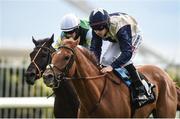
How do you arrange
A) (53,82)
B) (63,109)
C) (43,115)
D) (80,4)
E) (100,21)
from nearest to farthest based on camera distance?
(53,82) → (100,21) → (63,109) → (43,115) → (80,4)

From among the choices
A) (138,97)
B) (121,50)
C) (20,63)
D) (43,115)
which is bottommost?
(43,115)

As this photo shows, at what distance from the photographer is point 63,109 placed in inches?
345

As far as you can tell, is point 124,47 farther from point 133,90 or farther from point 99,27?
point 133,90

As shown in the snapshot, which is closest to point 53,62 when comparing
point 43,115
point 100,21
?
point 100,21

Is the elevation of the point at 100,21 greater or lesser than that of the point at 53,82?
greater

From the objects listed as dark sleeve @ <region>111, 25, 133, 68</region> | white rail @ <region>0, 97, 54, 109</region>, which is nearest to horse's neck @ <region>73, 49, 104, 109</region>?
dark sleeve @ <region>111, 25, 133, 68</region>

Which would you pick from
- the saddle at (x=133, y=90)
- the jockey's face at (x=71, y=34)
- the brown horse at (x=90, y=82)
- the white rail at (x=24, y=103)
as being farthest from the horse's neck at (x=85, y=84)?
the white rail at (x=24, y=103)

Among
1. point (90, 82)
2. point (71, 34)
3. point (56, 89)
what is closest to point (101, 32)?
point (90, 82)

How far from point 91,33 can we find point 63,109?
0.98 m

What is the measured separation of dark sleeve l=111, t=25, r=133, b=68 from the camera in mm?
7918

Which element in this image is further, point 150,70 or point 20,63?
point 20,63

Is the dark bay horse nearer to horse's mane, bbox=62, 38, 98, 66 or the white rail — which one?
horse's mane, bbox=62, 38, 98, 66

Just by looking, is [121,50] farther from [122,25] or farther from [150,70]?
[150,70]

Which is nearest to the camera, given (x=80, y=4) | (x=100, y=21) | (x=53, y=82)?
(x=53, y=82)
